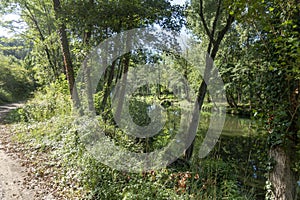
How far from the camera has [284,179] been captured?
9.07 ft

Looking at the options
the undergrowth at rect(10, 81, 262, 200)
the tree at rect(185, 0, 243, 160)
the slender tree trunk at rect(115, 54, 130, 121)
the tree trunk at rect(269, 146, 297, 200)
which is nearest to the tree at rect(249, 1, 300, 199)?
the tree trunk at rect(269, 146, 297, 200)

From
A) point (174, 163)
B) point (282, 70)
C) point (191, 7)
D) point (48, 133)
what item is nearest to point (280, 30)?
point (282, 70)

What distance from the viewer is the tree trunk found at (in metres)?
2.76

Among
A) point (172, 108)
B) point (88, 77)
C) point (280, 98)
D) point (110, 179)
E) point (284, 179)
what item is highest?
point (88, 77)

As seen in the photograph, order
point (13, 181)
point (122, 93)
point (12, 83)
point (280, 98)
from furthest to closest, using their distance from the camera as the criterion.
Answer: point (12, 83)
point (122, 93)
point (13, 181)
point (280, 98)

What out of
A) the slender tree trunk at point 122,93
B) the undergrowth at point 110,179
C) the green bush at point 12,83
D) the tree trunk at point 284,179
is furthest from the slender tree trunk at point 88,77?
the green bush at point 12,83

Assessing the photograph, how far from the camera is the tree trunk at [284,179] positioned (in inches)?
108

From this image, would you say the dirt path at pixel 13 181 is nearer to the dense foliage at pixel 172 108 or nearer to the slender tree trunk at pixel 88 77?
the dense foliage at pixel 172 108

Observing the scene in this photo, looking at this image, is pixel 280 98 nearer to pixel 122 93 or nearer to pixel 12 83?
pixel 122 93

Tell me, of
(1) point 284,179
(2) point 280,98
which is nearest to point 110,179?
(1) point 284,179

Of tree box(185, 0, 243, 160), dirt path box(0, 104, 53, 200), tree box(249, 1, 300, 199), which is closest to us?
tree box(249, 1, 300, 199)

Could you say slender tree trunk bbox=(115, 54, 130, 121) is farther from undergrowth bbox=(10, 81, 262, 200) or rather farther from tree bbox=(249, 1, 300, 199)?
tree bbox=(249, 1, 300, 199)

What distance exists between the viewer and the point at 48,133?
5.64 meters

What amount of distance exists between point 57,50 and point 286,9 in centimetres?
1506
